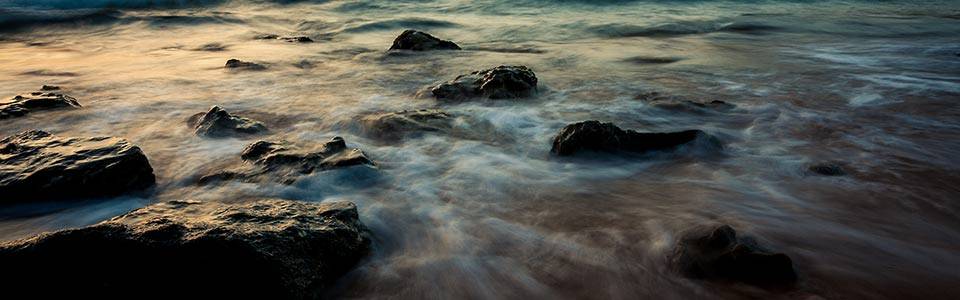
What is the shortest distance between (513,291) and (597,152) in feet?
5.30

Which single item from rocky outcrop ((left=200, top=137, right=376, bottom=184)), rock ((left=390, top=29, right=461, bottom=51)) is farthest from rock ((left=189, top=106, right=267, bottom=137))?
rock ((left=390, top=29, right=461, bottom=51))

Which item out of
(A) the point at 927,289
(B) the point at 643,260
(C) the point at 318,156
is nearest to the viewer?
(A) the point at 927,289

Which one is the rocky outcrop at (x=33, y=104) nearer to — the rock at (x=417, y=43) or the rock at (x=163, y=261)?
the rock at (x=163, y=261)

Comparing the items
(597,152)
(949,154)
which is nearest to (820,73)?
(949,154)

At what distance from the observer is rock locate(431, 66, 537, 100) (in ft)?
17.3

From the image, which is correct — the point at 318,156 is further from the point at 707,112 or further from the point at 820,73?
the point at 820,73

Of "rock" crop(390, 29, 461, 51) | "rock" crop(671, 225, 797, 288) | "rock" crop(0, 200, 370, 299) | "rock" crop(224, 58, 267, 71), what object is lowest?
"rock" crop(671, 225, 797, 288)

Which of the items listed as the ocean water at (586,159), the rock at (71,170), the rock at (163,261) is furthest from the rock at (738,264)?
the rock at (71,170)

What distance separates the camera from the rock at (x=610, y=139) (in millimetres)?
Answer: 3631

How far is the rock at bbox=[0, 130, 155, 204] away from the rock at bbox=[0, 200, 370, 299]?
3.89ft

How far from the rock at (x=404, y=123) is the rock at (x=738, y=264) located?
2399mm

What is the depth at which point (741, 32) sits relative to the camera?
1061cm

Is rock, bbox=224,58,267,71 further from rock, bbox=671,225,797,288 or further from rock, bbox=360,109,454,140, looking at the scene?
rock, bbox=671,225,797,288

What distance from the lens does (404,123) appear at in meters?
4.32
